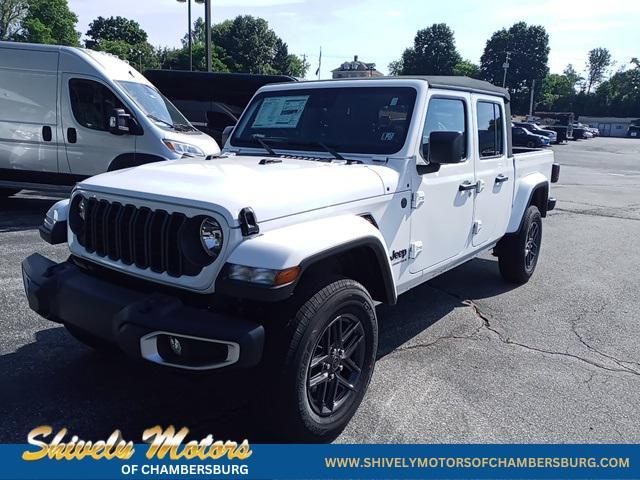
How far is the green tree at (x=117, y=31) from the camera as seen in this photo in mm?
77625

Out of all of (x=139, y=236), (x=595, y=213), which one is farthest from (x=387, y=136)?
(x=595, y=213)

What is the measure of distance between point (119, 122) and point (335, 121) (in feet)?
17.4

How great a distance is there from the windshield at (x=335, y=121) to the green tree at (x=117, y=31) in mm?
81550

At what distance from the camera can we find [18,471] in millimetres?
2656

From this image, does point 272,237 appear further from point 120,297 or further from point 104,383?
point 104,383

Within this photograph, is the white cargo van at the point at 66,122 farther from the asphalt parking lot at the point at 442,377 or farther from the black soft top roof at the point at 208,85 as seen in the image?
the black soft top roof at the point at 208,85

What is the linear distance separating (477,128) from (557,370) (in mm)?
2055

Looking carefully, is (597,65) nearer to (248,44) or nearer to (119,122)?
(248,44)

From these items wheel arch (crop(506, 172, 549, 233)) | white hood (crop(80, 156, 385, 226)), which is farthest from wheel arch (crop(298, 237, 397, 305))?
wheel arch (crop(506, 172, 549, 233))

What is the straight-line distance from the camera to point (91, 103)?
28.0ft

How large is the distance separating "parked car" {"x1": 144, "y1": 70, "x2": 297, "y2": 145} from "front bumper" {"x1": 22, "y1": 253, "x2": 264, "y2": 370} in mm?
11101

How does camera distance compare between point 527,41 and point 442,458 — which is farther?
point 527,41

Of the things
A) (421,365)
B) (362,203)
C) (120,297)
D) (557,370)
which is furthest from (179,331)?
(557,370)

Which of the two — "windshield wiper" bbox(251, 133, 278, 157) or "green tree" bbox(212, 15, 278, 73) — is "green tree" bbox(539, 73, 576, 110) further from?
"windshield wiper" bbox(251, 133, 278, 157)
